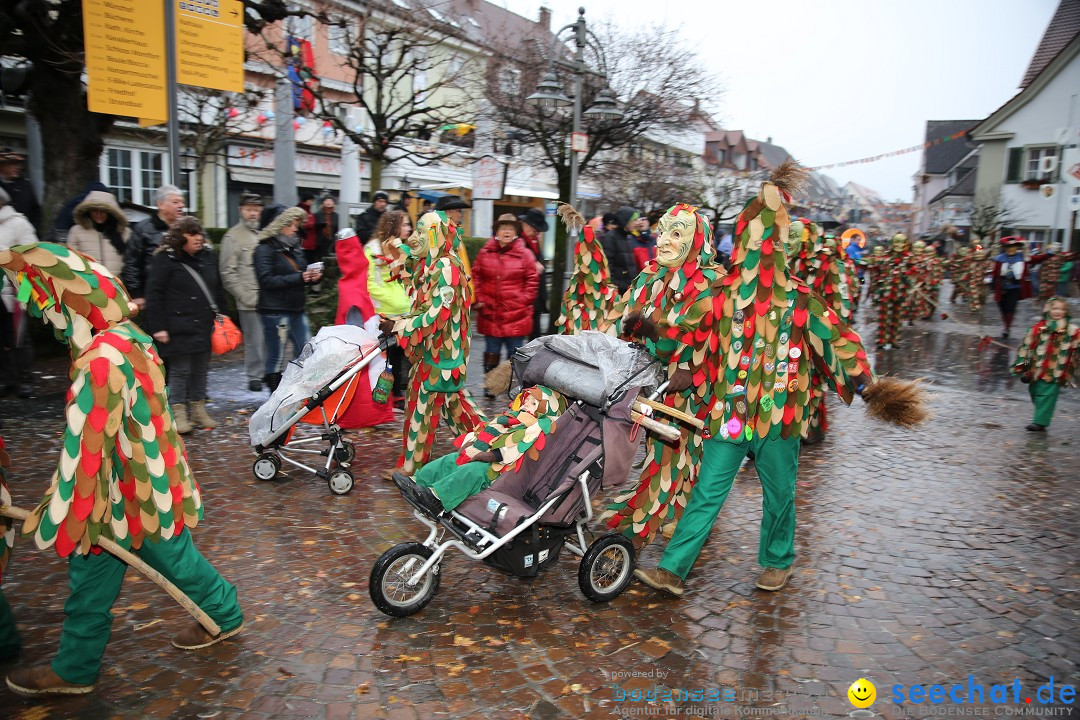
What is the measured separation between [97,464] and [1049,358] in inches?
364

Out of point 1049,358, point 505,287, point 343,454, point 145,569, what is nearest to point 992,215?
point 1049,358

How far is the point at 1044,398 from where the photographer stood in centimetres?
892

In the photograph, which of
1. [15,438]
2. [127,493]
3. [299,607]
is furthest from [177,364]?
[127,493]

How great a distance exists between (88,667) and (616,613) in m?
2.55

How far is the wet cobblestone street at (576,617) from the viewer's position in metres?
3.52

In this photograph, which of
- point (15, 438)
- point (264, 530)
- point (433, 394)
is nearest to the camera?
point (264, 530)

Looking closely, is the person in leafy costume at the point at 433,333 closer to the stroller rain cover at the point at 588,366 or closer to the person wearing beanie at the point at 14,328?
the stroller rain cover at the point at 588,366

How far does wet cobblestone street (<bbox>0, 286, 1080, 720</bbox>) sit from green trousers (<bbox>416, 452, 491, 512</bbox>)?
67 centimetres

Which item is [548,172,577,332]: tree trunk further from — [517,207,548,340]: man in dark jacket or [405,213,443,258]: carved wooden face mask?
[405,213,443,258]: carved wooden face mask

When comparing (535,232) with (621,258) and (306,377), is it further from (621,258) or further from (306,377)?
(306,377)

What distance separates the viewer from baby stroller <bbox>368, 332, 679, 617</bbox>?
409 centimetres

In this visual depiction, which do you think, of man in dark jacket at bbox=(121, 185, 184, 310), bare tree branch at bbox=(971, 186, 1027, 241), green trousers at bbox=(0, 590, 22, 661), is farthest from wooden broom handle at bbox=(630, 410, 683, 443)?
bare tree branch at bbox=(971, 186, 1027, 241)

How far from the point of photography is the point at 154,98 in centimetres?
858

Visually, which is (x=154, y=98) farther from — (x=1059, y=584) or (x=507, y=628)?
(x=1059, y=584)
